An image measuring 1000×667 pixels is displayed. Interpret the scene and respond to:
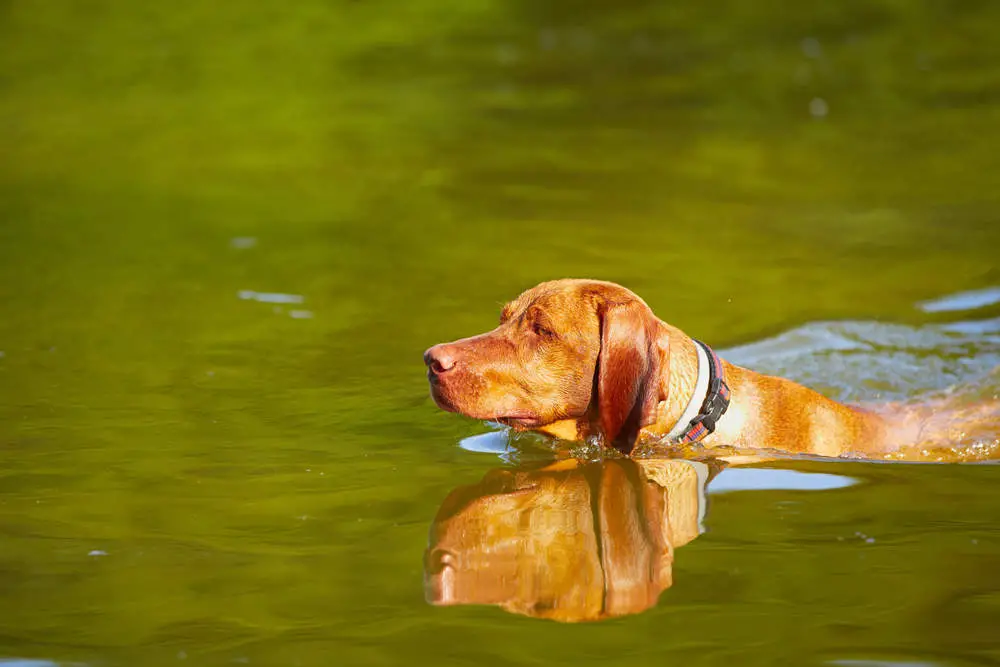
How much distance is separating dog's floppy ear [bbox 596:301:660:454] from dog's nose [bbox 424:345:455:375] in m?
0.66

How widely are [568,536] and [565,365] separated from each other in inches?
45.7

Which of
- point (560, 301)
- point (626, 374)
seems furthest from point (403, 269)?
point (626, 374)

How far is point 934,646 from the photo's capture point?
4527 millimetres

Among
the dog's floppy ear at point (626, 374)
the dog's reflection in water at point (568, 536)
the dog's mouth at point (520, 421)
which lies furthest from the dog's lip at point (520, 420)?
the dog's floppy ear at point (626, 374)

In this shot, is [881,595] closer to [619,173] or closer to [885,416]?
[885,416]

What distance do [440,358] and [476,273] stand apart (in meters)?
4.71

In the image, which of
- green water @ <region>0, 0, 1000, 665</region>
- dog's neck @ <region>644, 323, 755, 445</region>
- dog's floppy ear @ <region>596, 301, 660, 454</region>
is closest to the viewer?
green water @ <region>0, 0, 1000, 665</region>

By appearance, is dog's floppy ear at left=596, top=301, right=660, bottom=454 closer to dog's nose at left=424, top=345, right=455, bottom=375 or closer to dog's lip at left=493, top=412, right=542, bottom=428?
dog's lip at left=493, top=412, right=542, bottom=428

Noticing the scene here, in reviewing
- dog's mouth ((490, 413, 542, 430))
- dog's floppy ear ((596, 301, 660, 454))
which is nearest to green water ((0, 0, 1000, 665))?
dog's mouth ((490, 413, 542, 430))

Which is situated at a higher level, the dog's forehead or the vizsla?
the dog's forehead

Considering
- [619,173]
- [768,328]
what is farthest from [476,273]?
[619,173]

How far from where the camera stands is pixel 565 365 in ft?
21.3

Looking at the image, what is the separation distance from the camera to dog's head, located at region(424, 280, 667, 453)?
249 inches

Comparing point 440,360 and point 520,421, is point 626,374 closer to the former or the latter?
point 520,421
